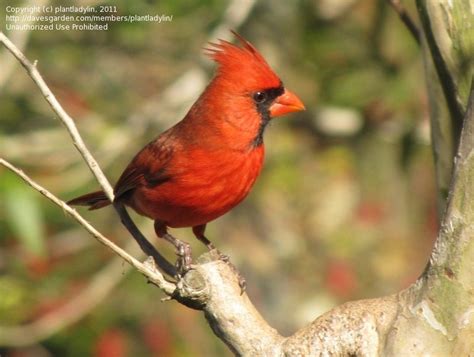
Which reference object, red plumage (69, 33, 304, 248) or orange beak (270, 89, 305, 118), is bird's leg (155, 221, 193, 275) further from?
orange beak (270, 89, 305, 118)

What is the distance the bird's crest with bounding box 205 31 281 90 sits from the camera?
3.31m

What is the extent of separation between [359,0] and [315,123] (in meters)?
0.70

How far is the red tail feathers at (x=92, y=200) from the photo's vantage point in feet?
12.4

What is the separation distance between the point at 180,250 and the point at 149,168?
63 cm

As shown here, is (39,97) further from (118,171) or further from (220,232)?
(220,232)

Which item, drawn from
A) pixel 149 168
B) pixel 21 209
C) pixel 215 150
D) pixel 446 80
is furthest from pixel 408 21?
pixel 21 209

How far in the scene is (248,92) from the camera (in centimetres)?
346

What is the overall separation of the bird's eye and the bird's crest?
29mm

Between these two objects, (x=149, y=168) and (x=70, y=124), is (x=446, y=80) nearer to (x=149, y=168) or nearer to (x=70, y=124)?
(x=70, y=124)

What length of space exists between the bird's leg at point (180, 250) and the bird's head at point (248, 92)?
462 mm

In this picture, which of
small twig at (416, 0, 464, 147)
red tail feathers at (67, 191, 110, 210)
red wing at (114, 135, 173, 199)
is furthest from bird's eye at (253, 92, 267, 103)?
small twig at (416, 0, 464, 147)

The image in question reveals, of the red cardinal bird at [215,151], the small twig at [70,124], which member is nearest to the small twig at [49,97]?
the small twig at [70,124]

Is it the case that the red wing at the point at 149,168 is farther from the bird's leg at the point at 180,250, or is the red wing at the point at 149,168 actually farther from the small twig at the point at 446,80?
the small twig at the point at 446,80

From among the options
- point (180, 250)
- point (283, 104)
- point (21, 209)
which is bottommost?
point (21, 209)
